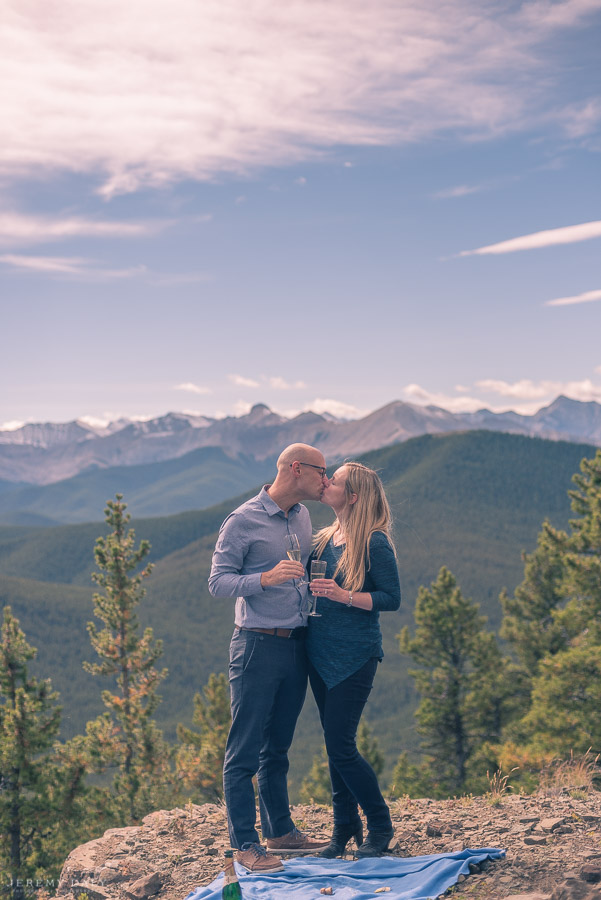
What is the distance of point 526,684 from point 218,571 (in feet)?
88.5

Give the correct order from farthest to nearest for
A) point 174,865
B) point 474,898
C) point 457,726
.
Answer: point 457,726, point 174,865, point 474,898

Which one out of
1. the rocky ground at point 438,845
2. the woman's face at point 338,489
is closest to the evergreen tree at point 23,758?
the rocky ground at point 438,845

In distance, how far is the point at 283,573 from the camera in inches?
233

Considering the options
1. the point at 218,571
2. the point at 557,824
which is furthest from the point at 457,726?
the point at 218,571

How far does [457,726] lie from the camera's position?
29.3 meters

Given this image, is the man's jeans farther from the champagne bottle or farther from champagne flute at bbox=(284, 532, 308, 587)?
the champagne bottle

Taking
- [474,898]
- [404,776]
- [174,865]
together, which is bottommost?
[404,776]

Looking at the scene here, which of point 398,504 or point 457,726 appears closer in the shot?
point 398,504

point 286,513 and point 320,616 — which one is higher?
point 286,513

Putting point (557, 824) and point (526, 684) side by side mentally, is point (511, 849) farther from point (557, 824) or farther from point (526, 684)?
point (526, 684)

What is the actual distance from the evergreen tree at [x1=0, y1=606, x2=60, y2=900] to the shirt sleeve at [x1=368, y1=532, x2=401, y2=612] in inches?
648

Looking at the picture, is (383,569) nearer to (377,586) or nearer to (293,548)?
(377,586)

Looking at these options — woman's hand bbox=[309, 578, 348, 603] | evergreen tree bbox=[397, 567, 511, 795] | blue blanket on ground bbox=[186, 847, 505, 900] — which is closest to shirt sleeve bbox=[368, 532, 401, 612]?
woman's hand bbox=[309, 578, 348, 603]

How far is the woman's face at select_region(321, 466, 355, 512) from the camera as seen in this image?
6.16 meters
